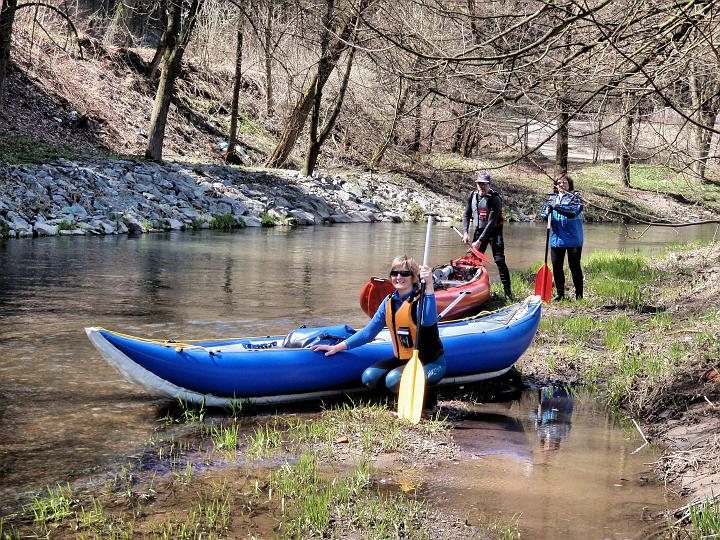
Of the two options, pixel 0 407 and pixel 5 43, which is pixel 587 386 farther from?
pixel 5 43

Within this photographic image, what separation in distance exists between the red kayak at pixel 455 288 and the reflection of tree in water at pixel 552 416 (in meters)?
1.95

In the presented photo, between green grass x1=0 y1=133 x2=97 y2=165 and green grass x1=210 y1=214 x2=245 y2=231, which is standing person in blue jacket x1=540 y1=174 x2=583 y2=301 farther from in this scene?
green grass x1=0 y1=133 x2=97 y2=165

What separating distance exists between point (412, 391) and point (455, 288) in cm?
369

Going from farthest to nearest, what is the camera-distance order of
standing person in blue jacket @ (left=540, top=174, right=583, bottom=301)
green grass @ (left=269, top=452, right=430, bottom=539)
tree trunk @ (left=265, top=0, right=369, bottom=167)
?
tree trunk @ (left=265, top=0, right=369, bottom=167)
standing person in blue jacket @ (left=540, top=174, right=583, bottom=301)
green grass @ (left=269, top=452, right=430, bottom=539)

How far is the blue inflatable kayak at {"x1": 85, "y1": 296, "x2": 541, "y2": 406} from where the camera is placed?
6.22 metres

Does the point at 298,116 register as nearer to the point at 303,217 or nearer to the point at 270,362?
the point at 303,217

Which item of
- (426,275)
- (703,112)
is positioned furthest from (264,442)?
(703,112)

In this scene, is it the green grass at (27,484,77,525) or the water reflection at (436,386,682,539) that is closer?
the green grass at (27,484,77,525)

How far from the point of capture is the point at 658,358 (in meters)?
6.95

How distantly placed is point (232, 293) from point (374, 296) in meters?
3.64

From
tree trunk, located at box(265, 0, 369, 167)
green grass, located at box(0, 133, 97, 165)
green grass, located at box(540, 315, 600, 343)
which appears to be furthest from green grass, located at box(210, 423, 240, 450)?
tree trunk, located at box(265, 0, 369, 167)

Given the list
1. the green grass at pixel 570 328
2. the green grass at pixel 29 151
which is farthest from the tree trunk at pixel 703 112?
the green grass at pixel 29 151

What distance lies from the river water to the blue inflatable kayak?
37 centimetres

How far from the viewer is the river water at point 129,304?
576 cm
